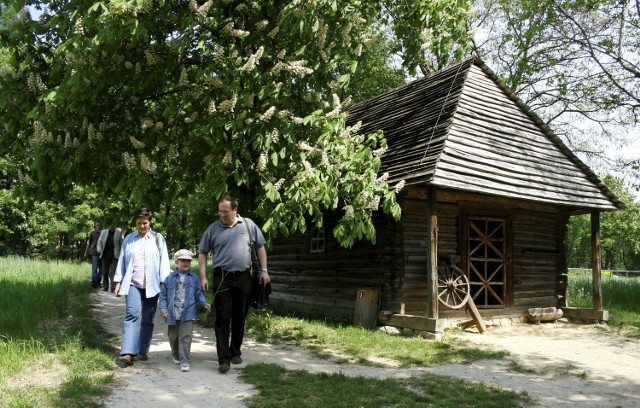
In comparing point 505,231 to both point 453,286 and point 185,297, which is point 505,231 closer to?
point 453,286

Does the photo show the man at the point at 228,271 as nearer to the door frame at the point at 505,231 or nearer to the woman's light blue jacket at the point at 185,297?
the woman's light blue jacket at the point at 185,297

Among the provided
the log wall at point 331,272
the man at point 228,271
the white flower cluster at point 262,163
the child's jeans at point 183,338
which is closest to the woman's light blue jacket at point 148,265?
the child's jeans at point 183,338

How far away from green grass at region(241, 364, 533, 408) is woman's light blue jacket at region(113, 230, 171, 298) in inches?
62.0

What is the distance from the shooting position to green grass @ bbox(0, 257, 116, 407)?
477cm

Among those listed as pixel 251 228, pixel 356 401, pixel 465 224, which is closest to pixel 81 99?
pixel 251 228

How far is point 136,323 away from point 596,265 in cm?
1064

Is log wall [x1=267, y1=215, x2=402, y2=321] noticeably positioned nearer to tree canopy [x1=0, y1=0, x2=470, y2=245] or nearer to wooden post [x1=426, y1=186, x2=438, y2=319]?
wooden post [x1=426, y1=186, x2=438, y2=319]

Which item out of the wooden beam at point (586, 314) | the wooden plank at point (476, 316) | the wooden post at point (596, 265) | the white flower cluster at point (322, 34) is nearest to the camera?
the white flower cluster at point (322, 34)

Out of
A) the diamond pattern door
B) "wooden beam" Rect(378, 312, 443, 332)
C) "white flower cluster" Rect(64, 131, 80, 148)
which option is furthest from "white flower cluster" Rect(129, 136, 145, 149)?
the diamond pattern door

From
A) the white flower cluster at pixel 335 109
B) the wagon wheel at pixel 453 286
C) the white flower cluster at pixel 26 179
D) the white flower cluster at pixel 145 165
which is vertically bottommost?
the wagon wheel at pixel 453 286

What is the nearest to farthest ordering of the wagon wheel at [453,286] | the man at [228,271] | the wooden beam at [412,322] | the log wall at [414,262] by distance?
the man at [228,271]
the wooden beam at [412,322]
the wagon wheel at [453,286]
the log wall at [414,262]

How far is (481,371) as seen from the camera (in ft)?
Result: 23.0

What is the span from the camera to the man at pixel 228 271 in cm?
630

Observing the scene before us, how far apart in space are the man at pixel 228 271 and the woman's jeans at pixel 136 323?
809 millimetres
